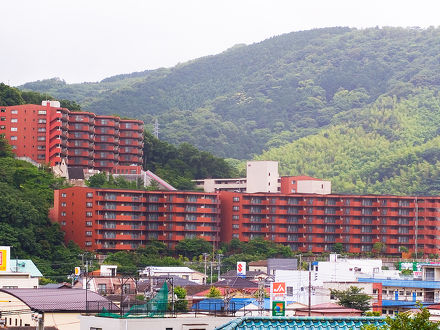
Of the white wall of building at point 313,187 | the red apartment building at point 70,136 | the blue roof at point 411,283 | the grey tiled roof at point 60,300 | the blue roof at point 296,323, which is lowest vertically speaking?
the blue roof at point 411,283

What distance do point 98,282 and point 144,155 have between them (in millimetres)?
88615

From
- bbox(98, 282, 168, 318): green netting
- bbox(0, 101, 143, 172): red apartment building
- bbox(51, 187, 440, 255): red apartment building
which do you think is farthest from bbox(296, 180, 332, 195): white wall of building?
bbox(98, 282, 168, 318): green netting

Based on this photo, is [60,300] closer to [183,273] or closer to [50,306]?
[50,306]

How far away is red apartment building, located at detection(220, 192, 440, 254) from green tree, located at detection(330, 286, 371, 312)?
63.6 metres

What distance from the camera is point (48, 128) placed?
→ 460 ft

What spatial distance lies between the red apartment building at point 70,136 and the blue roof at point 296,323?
410ft

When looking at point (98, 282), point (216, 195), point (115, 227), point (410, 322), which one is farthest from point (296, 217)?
point (410, 322)

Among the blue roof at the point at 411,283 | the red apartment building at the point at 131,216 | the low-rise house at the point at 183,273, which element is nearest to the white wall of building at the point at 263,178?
the red apartment building at the point at 131,216

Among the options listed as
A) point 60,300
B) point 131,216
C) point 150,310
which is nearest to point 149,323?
point 150,310

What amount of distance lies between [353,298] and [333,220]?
7006 cm

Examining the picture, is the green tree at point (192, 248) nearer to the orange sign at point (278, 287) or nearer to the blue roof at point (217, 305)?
the blue roof at point (217, 305)

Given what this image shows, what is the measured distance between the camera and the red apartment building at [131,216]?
122m

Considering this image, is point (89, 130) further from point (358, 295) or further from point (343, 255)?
point (358, 295)

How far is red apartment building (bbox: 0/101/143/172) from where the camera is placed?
140 m
